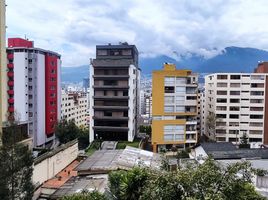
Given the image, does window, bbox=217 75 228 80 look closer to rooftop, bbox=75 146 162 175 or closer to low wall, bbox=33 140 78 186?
rooftop, bbox=75 146 162 175

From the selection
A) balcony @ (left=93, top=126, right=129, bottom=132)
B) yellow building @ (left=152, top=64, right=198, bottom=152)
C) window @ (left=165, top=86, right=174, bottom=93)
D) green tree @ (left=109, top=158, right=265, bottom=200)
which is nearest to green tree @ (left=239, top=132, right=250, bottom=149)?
yellow building @ (left=152, top=64, right=198, bottom=152)

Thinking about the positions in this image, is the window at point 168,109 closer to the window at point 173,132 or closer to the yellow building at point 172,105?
the yellow building at point 172,105

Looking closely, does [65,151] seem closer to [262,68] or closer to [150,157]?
[150,157]

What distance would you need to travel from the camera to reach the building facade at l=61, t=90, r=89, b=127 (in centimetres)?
6606

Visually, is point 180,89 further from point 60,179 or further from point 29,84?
point 29,84

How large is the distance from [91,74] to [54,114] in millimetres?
12090

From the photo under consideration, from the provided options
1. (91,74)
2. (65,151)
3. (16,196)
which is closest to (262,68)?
(91,74)

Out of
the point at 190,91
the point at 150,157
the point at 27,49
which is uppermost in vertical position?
the point at 27,49

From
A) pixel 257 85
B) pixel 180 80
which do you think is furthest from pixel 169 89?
pixel 257 85

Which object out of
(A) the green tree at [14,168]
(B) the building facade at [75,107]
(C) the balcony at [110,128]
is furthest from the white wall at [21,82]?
(A) the green tree at [14,168]

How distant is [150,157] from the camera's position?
88.4 ft

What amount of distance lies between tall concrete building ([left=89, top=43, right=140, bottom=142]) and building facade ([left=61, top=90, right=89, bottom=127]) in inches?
752

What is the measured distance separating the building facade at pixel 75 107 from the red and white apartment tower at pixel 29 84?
46.6 ft

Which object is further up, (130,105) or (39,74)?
(39,74)
